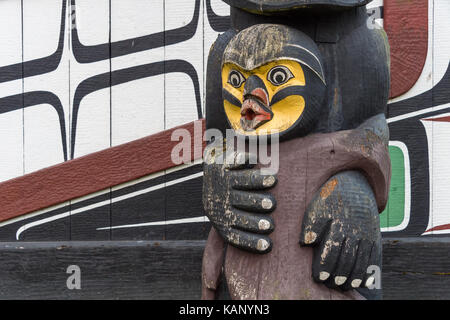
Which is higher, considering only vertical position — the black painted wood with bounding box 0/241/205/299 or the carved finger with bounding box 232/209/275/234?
the black painted wood with bounding box 0/241/205/299

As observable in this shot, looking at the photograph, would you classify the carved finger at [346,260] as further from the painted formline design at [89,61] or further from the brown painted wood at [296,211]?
the painted formline design at [89,61]

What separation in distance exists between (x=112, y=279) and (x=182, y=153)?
0.75 meters

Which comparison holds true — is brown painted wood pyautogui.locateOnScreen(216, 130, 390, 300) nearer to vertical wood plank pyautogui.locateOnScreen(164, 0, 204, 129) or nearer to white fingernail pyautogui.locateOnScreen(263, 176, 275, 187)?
white fingernail pyautogui.locateOnScreen(263, 176, 275, 187)

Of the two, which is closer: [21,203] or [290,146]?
[290,146]

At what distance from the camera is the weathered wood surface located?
2.90m

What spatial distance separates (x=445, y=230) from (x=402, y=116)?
63 cm

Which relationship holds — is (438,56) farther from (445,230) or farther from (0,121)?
(0,121)

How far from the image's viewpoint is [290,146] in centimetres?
181

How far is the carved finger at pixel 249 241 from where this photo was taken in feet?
5.67

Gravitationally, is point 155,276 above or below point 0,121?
below

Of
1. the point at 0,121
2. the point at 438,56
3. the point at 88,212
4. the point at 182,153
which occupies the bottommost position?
the point at 88,212

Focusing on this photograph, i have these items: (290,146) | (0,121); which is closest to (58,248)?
(0,121)

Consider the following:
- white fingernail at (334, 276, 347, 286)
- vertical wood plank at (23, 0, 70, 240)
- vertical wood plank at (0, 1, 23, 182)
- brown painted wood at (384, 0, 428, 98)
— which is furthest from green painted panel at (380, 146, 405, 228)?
vertical wood plank at (0, 1, 23, 182)

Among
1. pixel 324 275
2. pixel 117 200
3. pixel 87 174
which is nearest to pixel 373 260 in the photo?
pixel 324 275
